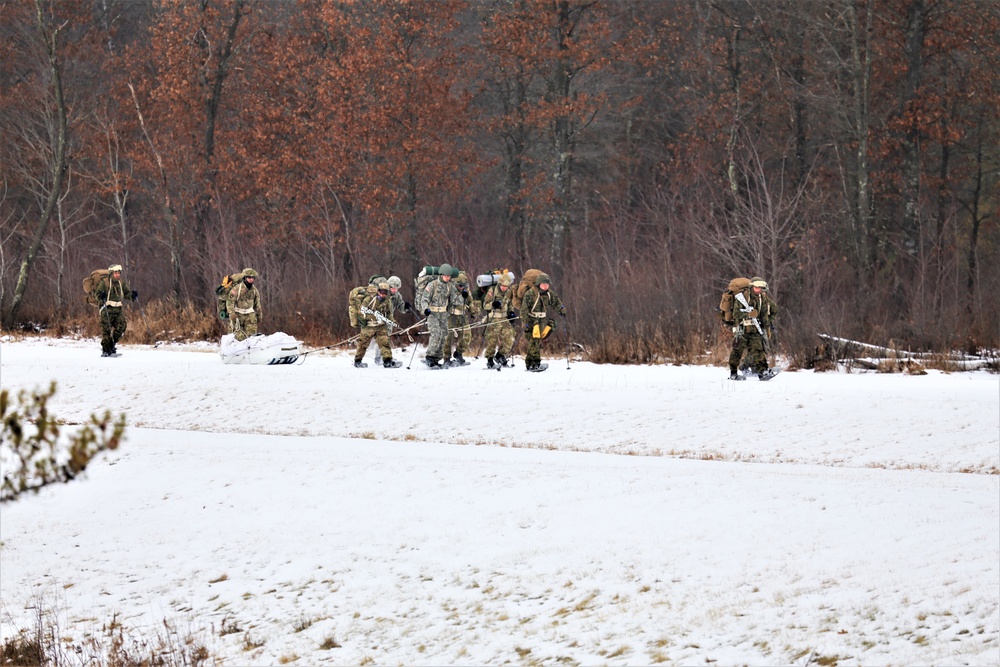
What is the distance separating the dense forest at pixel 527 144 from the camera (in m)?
27.7

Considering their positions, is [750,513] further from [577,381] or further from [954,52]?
[954,52]

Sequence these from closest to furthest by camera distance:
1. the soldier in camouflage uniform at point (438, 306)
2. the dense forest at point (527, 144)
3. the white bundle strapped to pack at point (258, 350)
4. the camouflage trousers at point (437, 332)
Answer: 1. the soldier in camouflage uniform at point (438, 306)
2. the camouflage trousers at point (437, 332)
3. the white bundle strapped to pack at point (258, 350)
4. the dense forest at point (527, 144)

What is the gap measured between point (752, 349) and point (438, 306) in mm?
5010

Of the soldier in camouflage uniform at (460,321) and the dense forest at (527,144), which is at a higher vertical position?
the dense forest at (527,144)

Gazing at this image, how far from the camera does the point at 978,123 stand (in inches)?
1320

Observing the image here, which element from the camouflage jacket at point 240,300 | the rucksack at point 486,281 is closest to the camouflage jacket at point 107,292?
the camouflage jacket at point 240,300

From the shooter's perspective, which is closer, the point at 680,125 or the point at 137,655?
the point at 137,655

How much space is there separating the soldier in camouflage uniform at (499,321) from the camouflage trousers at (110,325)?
6859 mm

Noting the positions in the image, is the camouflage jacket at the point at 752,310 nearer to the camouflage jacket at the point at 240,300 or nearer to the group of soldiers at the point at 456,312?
the group of soldiers at the point at 456,312

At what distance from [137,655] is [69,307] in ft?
69.2

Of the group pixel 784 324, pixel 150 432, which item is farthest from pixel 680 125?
pixel 150 432

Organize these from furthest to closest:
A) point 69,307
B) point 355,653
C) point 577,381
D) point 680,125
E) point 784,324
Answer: point 680,125 < point 69,307 < point 784,324 < point 577,381 < point 355,653

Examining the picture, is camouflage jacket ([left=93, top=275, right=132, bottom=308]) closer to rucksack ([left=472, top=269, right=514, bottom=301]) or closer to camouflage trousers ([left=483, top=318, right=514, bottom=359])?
rucksack ([left=472, top=269, right=514, bottom=301])

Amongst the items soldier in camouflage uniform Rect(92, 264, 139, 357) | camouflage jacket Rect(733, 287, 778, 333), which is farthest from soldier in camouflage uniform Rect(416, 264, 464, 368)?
soldier in camouflage uniform Rect(92, 264, 139, 357)
